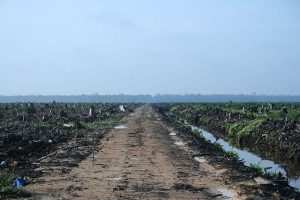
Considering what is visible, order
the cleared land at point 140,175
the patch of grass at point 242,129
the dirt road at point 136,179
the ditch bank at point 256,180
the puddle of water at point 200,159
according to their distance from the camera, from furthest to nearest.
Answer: the patch of grass at point 242,129 < the puddle of water at point 200,159 < the ditch bank at point 256,180 < the cleared land at point 140,175 < the dirt road at point 136,179

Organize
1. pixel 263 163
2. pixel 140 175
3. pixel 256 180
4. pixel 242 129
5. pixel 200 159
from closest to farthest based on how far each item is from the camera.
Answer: pixel 256 180 < pixel 140 175 < pixel 200 159 < pixel 263 163 < pixel 242 129

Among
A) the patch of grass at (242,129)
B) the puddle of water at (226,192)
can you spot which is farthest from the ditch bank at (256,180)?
the patch of grass at (242,129)

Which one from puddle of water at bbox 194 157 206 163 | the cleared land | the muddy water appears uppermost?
the cleared land

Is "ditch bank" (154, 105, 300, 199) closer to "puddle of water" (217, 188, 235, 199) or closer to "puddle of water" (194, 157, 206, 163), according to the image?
"puddle of water" (194, 157, 206, 163)

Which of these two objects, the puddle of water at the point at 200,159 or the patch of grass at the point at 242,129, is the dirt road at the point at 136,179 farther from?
the patch of grass at the point at 242,129

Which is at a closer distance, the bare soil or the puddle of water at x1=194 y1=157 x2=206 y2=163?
the bare soil

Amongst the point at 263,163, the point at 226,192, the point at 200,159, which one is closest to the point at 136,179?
the point at 226,192

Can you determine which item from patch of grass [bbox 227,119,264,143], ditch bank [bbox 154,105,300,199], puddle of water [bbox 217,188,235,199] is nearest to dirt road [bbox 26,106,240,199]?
puddle of water [bbox 217,188,235,199]

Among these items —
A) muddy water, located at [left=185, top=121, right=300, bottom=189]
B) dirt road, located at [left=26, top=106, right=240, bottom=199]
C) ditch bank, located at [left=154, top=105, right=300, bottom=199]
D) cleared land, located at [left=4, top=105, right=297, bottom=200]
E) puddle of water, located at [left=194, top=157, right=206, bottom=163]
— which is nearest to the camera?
dirt road, located at [left=26, top=106, right=240, bottom=199]

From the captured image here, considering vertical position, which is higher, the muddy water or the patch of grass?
the patch of grass

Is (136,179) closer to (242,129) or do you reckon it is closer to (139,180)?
(139,180)

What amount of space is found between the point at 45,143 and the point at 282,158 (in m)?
12.4

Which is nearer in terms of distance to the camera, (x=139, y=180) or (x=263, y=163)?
(x=139, y=180)

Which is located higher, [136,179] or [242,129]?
[242,129]
